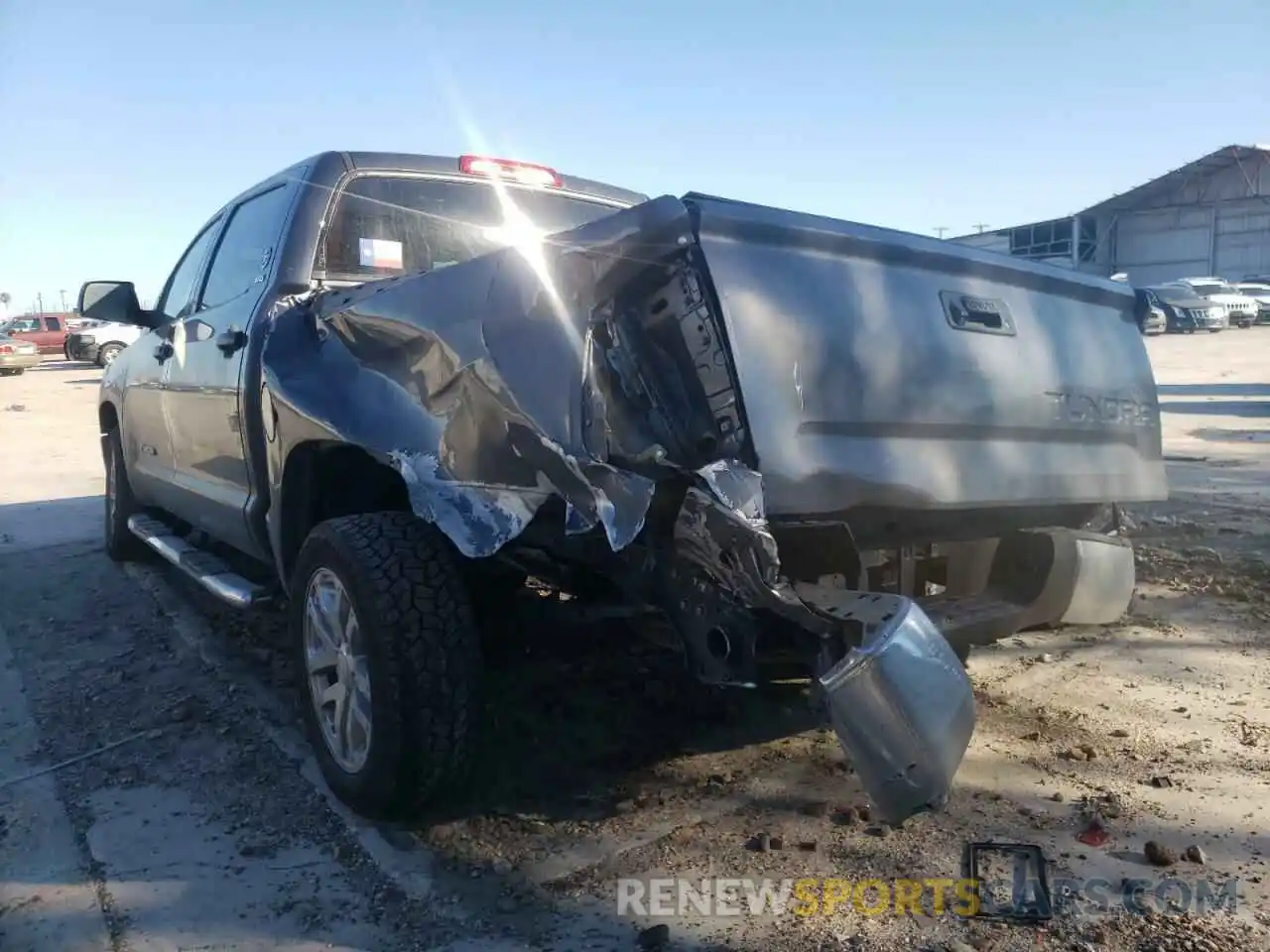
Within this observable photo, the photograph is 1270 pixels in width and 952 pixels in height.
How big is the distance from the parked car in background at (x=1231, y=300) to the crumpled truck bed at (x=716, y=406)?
32.5 meters

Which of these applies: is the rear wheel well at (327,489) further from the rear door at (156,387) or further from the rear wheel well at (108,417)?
the rear wheel well at (108,417)

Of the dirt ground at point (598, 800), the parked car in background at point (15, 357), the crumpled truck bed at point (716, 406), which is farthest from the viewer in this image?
the parked car in background at point (15, 357)

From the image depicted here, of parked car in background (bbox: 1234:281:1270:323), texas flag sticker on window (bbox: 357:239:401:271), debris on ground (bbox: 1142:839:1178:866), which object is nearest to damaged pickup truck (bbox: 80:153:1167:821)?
texas flag sticker on window (bbox: 357:239:401:271)

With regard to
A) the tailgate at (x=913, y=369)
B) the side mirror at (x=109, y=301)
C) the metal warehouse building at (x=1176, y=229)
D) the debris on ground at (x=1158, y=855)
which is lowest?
the debris on ground at (x=1158, y=855)

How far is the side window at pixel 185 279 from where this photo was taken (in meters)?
4.87

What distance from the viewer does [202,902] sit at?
99.2 inches

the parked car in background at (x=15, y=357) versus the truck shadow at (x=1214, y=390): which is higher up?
the parked car in background at (x=15, y=357)

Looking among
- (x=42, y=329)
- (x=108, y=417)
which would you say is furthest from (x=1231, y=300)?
(x=42, y=329)

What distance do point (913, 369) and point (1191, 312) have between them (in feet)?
105

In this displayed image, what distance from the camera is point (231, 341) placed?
12.3 feet

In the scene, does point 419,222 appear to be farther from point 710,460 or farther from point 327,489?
point 710,460

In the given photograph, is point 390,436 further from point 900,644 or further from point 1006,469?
point 1006,469

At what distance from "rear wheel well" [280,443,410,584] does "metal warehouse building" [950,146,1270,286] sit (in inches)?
1611

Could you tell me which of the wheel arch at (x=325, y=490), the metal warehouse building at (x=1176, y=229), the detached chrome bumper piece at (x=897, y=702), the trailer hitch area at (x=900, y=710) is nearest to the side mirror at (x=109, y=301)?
the wheel arch at (x=325, y=490)
